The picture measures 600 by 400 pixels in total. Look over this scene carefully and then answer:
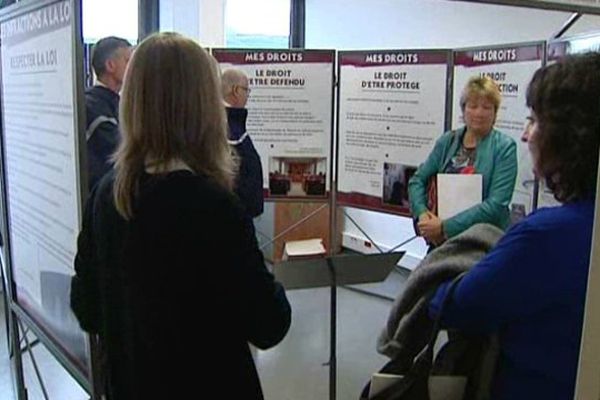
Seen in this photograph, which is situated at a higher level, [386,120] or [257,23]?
[257,23]

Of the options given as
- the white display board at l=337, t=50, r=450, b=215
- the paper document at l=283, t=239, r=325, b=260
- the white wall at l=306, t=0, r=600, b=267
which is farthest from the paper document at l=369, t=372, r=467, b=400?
the paper document at l=283, t=239, r=325, b=260

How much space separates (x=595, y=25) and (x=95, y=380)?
3.46 m

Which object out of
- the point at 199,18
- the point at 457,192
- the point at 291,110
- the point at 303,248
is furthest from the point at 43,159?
the point at 303,248

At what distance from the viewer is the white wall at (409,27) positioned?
172 inches

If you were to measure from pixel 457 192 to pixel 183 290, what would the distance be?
1864mm

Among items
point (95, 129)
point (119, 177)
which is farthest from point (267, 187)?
point (119, 177)

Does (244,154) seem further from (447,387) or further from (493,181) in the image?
(447,387)

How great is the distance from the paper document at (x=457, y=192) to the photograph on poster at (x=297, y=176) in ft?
3.95

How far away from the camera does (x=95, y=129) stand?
226 cm

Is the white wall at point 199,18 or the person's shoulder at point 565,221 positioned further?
the white wall at point 199,18

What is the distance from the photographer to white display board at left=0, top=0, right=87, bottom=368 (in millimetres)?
1529

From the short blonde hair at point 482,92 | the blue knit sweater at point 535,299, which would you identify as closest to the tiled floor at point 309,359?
the short blonde hair at point 482,92

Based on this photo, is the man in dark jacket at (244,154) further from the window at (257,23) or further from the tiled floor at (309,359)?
the window at (257,23)

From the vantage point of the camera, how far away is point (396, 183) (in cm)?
398
